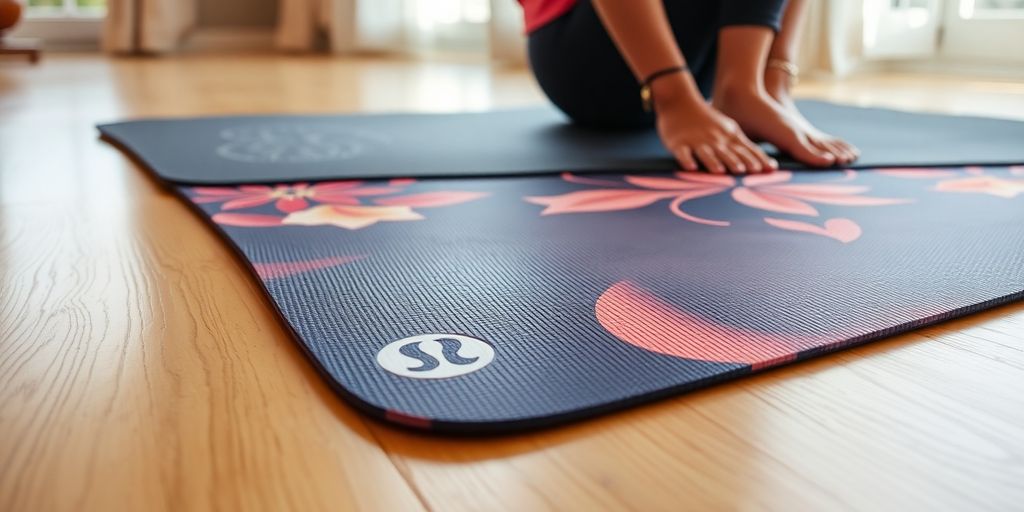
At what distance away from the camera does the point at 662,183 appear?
1.04 meters

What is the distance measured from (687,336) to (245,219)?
468mm

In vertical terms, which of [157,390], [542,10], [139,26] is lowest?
[157,390]

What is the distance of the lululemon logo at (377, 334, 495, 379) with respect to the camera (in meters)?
0.48

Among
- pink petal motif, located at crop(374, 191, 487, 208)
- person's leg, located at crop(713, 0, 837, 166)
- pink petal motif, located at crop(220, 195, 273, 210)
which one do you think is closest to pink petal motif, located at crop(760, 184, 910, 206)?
person's leg, located at crop(713, 0, 837, 166)

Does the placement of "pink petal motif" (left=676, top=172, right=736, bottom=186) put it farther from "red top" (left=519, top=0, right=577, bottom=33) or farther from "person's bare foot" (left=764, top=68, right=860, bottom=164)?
"red top" (left=519, top=0, right=577, bottom=33)

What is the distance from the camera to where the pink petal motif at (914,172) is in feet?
3.51

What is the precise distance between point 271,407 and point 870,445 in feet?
0.93

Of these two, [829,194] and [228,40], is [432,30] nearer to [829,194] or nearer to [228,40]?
[228,40]

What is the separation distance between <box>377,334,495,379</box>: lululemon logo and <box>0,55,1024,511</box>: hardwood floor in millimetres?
40

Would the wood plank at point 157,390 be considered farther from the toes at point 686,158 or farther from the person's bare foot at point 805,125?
the person's bare foot at point 805,125

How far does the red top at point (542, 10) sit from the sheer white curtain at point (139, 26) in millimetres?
2613

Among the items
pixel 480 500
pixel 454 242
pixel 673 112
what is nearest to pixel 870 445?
pixel 480 500

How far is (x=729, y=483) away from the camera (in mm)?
391

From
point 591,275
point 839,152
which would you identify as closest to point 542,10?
point 839,152
